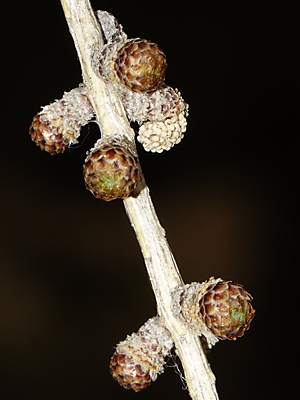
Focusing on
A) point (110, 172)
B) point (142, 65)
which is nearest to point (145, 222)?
point (110, 172)

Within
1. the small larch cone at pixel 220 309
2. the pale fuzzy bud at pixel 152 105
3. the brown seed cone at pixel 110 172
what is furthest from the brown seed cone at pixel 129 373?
the pale fuzzy bud at pixel 152 105

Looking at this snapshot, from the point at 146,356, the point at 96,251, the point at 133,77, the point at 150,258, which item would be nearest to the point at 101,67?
the point at 133,77

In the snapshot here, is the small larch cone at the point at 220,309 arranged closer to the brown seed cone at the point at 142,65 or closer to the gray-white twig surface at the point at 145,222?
the gray-white twig surface at the point at 145,222

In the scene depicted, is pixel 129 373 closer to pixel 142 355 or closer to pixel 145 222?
pixel 142 355

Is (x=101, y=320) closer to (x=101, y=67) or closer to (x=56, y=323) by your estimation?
(x=56, y=323)

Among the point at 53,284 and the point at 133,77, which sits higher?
the point at 53,284

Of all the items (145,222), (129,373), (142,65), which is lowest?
(129,373)
